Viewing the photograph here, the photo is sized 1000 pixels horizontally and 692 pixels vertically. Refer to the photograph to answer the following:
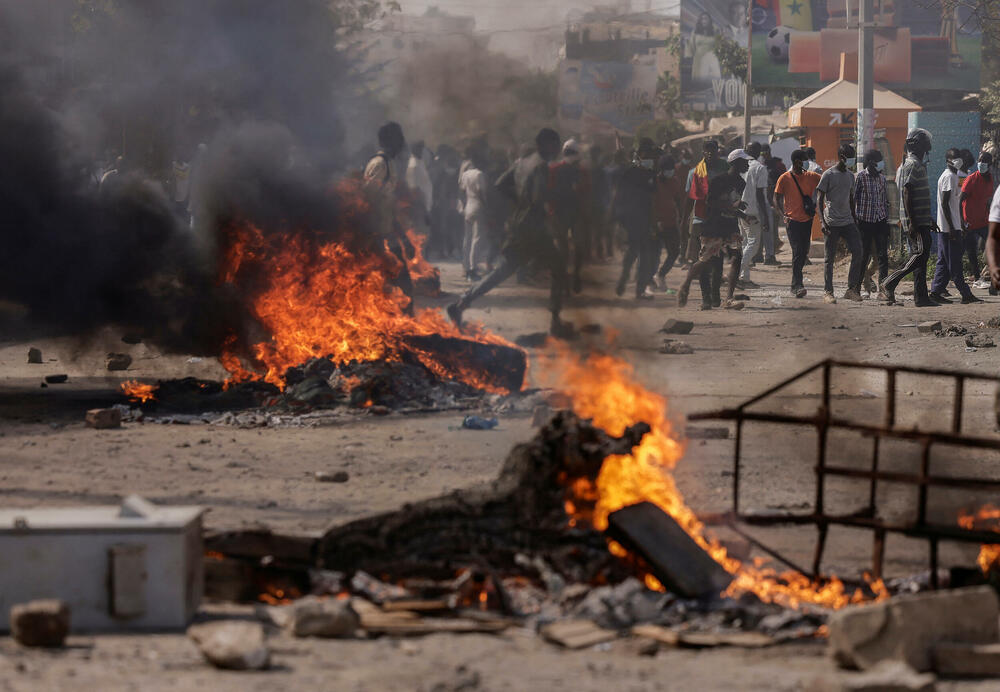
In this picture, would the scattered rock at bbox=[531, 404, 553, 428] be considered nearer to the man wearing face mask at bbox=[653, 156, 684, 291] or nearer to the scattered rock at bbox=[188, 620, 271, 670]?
the scattered rock at bbox=[188, 620, 271, 670]

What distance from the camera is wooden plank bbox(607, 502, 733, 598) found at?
5098mm

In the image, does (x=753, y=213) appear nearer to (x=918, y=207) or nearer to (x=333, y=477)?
(x=918, y=207)

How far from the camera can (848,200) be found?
599 inches

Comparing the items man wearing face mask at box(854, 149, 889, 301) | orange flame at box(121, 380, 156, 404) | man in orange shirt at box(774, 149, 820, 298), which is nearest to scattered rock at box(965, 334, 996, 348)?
man wearing face mask at box(854, 149, 889, 301)

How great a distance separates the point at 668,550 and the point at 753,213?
43.9ft

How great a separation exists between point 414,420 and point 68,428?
2.50 m

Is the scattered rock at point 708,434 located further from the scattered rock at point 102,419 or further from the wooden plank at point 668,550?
the scattered rock at point 102,419

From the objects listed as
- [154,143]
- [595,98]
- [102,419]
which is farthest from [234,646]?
[154,143]

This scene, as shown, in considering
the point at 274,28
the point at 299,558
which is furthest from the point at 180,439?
the point at 274,28

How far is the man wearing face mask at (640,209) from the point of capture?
15594mm

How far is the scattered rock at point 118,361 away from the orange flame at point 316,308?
1.32 meters

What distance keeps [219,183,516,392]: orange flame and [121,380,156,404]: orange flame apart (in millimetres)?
670

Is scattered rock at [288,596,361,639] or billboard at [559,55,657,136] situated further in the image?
billboard at [559,55,657,136]

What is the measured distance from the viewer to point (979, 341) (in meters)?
11.8
